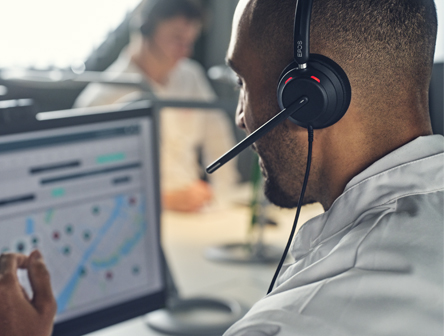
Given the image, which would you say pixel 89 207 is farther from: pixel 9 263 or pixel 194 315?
pixel 194 315

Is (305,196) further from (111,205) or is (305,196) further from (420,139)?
(111,205)

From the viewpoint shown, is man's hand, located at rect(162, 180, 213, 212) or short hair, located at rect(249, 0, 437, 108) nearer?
short hair, located at rect(249, 0, 437, 108)

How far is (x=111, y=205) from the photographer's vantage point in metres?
0.83

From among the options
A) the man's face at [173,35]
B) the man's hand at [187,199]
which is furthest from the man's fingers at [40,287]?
the man's face at [173,35]

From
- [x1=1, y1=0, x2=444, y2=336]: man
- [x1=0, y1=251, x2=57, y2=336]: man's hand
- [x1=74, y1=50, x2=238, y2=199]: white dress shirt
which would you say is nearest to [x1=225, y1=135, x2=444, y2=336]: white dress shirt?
[x1=1, y1=0, x2=444, y2=336]: man

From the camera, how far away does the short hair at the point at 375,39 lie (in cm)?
58

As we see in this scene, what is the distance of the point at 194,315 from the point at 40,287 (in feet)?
1.42

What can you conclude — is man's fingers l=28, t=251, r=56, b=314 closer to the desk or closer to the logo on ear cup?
the desk

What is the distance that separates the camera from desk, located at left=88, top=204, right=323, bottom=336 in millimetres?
1108

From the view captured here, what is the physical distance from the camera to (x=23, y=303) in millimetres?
616

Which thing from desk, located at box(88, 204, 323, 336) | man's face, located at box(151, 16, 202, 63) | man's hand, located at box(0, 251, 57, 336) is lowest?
desk, located at box(88, 204, 323, 336)

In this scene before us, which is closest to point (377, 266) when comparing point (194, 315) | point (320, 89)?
point (320, 89)

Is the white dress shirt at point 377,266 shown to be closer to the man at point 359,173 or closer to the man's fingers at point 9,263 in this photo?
the man at point 359,173

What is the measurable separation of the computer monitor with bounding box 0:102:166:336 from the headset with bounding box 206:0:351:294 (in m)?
A: 0.32
